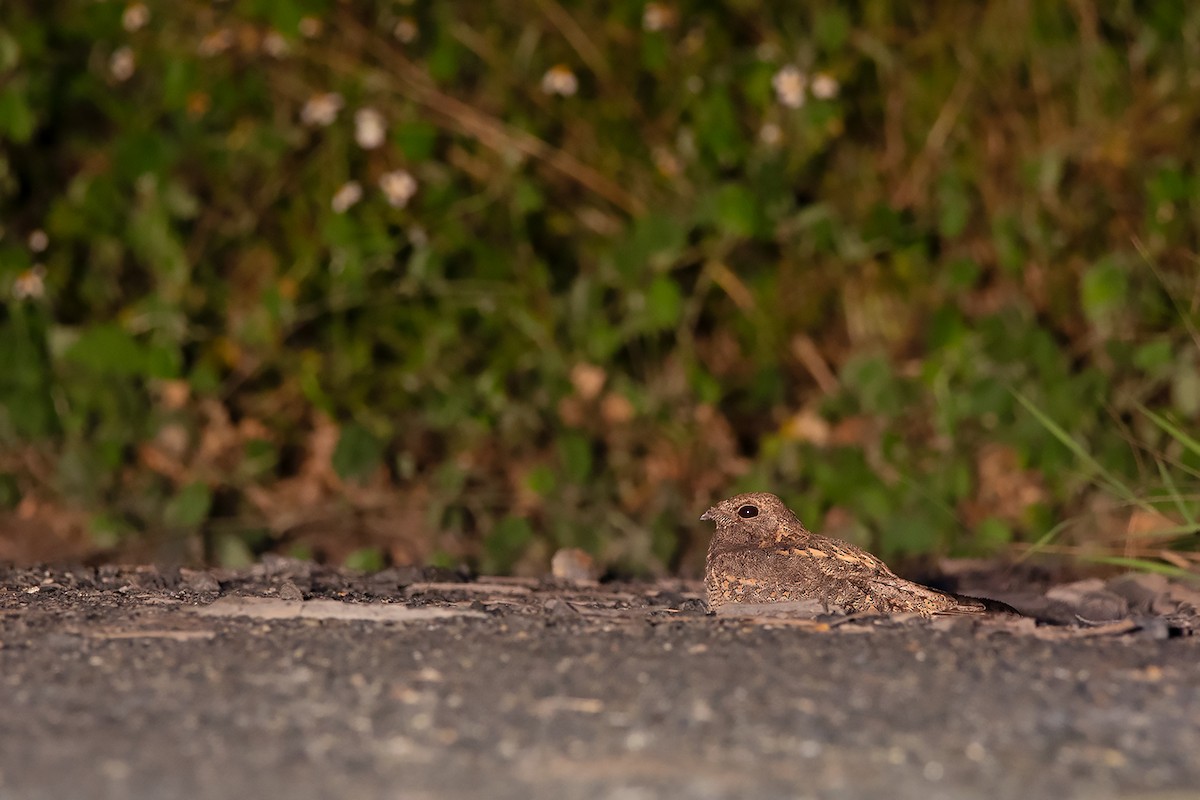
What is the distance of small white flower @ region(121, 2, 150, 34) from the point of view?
5.77 metres

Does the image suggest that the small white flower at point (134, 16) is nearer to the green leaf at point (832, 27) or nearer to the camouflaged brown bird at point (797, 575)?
the green leaf at point (832, 27)

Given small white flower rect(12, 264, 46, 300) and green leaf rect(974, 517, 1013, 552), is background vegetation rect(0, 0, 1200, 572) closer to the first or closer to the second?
small white flower rect(12, 264, 46, 300)

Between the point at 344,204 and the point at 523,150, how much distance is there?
67 cm

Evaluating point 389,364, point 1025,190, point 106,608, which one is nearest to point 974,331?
point 1025,190

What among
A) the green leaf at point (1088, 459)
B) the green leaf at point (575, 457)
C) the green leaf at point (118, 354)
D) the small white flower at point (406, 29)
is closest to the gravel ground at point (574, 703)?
the green leaf at point (1088, 459)

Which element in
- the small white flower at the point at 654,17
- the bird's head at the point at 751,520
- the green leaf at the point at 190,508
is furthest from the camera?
the small white flower at the point at 654,17

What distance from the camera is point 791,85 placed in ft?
18.4

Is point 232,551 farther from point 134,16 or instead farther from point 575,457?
point 134,16

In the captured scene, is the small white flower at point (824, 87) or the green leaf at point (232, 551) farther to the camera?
the small white flower at point (824, 87)

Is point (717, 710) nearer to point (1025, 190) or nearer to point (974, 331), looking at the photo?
point (974, 331)

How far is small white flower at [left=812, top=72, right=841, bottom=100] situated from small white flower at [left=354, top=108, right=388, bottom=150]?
4.90ft

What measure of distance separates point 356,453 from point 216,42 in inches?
61.8

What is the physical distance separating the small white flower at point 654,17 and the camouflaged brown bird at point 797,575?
9.20 feet

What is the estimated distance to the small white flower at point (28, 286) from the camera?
5.57m
